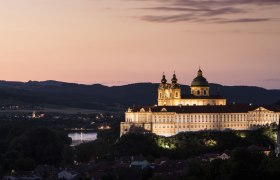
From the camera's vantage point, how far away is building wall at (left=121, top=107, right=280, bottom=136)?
467ft

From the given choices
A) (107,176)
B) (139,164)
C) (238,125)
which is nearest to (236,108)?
(238,125)

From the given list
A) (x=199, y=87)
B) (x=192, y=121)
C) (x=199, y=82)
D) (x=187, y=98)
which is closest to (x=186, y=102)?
(x=187, y=98)

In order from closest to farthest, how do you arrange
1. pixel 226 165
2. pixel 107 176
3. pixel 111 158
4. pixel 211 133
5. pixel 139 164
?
1. pixel 226 165
2. pixel 107 176
3. pixel 139 164
4. pixel 111 158
5. pixel 211 133

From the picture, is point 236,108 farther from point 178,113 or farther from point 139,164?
point 139,164

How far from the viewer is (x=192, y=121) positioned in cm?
14400

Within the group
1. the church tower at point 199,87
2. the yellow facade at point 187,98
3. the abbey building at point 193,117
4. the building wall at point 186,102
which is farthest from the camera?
the church tower at point 199,87

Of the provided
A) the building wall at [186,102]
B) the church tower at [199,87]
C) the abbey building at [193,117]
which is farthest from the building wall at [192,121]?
the church tower at [199,87]

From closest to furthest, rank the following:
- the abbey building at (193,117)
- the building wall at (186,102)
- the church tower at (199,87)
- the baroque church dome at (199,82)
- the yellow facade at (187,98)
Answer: the abbey building at (193,117)
the building wall at (186,102)
the yellow facade at (187,98)
the church tower at (199,87)
the baroque church dome at (199,82)

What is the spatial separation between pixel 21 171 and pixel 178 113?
103 feet

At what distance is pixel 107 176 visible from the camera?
312ft

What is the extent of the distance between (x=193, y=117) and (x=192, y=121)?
494mm

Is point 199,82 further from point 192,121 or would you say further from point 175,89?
point 192,121

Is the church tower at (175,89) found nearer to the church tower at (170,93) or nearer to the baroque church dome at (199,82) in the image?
the church tower at (170,93)

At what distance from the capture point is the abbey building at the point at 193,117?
467 ft
